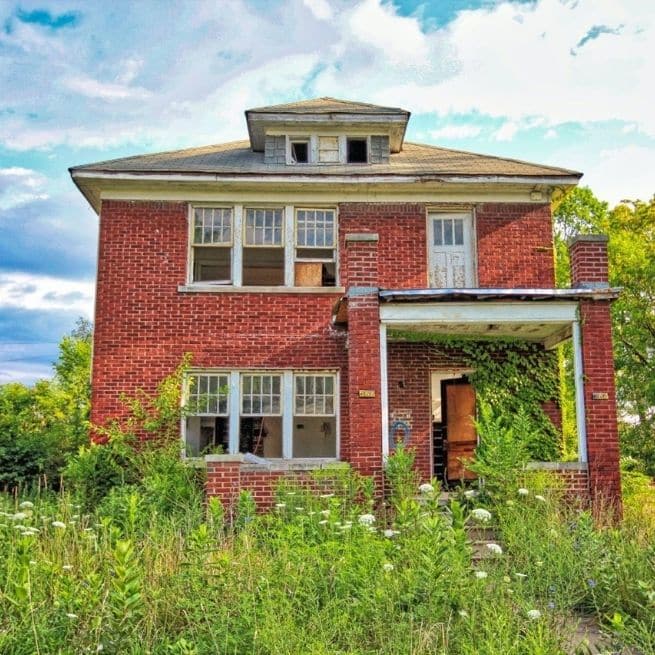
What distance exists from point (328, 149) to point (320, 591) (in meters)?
10.9

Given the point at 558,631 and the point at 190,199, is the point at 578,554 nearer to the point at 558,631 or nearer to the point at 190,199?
the point at 558,631

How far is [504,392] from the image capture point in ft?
41.8

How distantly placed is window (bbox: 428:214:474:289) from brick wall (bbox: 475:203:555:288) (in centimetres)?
26

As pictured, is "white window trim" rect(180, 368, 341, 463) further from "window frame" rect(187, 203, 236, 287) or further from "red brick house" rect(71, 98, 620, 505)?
"window frame" rect(187, 203, 236, 287)

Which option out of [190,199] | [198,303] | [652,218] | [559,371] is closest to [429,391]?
[559,371]

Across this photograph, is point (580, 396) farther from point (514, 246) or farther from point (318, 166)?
point (318, 166)

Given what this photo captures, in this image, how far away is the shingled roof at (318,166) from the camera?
13305 millimetres

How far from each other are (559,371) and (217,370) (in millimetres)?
6406

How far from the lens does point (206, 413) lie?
1308 centimetres

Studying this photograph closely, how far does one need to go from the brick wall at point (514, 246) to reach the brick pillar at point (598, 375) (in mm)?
2541

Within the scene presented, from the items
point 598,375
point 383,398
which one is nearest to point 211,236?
point 383,398

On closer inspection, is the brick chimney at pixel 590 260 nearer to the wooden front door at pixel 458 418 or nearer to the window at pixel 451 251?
the window at pixel 451 251

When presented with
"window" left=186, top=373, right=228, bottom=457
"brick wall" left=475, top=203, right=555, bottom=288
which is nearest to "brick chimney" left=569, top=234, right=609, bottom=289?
"brick wall" left=475, top=203, right=555, bottom=288

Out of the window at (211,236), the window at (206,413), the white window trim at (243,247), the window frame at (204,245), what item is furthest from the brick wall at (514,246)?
the window at (206,413)
